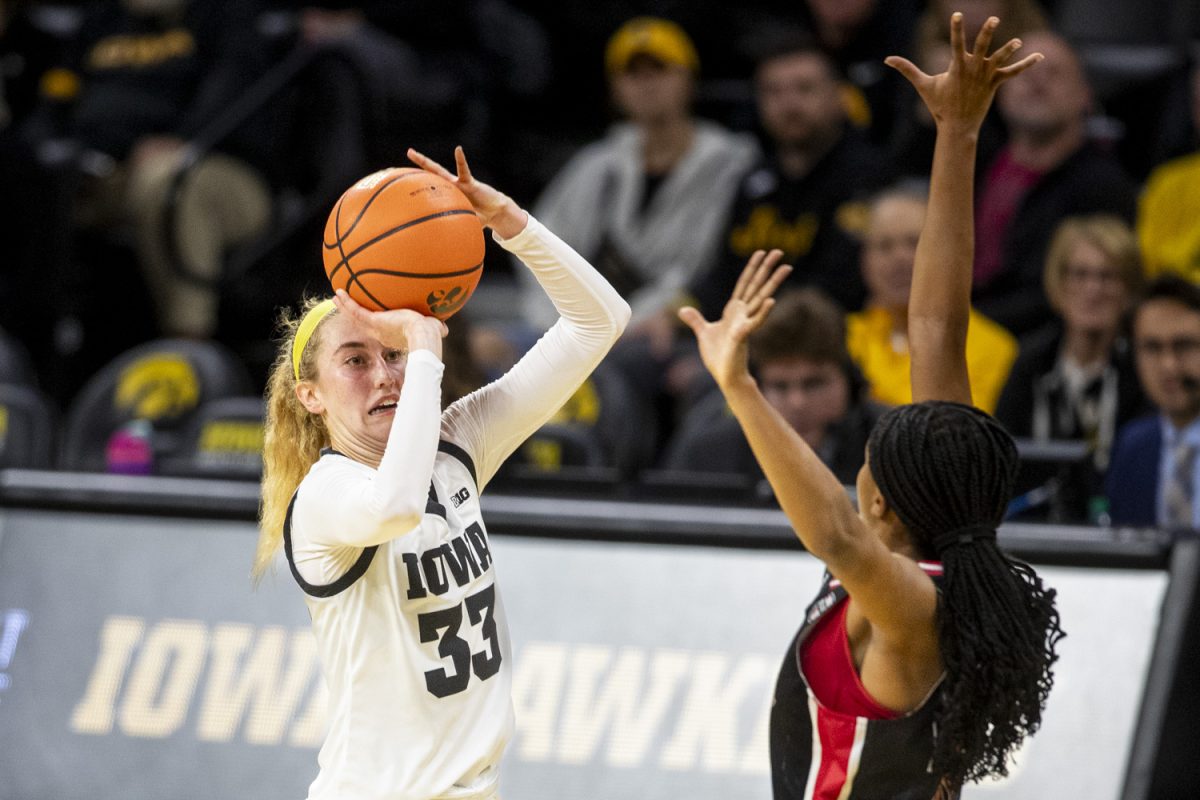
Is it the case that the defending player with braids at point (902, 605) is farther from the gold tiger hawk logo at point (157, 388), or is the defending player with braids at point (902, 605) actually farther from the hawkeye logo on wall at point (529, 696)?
the gold tiger hawk logo at point (157, 388)

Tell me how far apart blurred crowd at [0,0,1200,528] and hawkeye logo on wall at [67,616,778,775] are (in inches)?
27.3

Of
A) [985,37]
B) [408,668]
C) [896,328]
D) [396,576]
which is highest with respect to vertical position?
[985,37]

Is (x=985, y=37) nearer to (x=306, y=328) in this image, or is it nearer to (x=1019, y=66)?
(x=1019, y=66)

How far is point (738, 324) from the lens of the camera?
294cm

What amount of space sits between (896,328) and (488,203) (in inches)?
138

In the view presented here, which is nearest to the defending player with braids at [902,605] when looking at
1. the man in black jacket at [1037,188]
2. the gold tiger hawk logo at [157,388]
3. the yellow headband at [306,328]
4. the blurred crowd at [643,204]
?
the yellow headband at [306,328]

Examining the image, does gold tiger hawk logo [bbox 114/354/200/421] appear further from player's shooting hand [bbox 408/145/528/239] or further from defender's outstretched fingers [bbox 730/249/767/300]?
defender's outstretched fingers [bbox 730/249/767/300]

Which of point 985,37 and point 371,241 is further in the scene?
point 985,37

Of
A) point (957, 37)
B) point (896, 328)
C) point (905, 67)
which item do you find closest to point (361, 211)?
point (905, 67)

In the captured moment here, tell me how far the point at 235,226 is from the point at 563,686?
4.48m

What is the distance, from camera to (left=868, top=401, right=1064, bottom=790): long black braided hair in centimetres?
297

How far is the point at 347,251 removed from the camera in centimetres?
313

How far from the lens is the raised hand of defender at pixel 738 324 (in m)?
2.92

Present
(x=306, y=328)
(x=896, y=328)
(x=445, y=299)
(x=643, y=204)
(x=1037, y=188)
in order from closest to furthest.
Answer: (x=445, y=299), (x=306, y=328), (x=896, y=328), (x=1037, y=188), (x=643, y=204)
